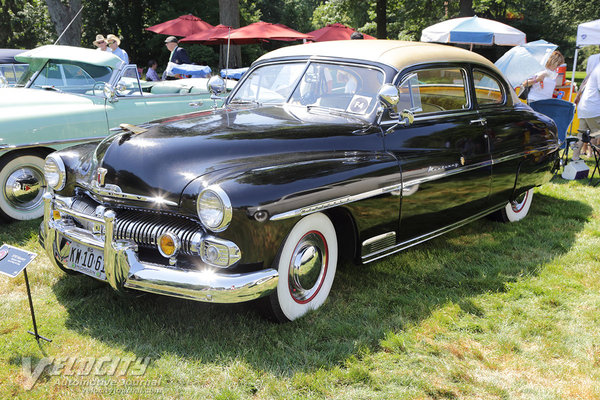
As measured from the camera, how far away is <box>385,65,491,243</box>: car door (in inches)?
151

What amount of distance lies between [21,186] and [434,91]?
3934 mm

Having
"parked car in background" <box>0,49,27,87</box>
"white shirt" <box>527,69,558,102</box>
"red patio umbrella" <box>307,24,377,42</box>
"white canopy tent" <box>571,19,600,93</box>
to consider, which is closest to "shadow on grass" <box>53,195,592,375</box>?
"parked car in background" <box>0,49,27,87</box>

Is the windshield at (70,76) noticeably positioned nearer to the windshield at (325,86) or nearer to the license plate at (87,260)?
the windshield at (325,86)

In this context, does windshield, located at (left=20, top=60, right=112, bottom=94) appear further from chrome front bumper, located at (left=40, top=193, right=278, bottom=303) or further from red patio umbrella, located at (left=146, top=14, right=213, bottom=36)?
red patio umbrella, located at (left=146, top=14, right=213, bottom=36)

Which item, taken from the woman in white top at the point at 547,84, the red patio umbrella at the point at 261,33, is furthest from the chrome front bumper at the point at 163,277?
the red patio umbrella at the point at 261,33

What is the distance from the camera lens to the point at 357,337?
3.15m

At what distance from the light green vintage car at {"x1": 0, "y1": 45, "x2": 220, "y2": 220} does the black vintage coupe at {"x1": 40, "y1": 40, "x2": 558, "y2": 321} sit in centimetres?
161

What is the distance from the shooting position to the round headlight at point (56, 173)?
355 cm

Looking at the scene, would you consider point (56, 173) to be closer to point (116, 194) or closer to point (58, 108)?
point (116, 194)

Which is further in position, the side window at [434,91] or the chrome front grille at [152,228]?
the side window at [434,91]

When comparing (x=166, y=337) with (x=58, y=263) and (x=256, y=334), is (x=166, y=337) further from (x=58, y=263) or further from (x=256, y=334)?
(x=58, y=263)

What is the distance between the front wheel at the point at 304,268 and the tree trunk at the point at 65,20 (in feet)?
44.4

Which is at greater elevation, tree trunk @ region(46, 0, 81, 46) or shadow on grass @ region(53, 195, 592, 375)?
tree trunk @ region(46, 0, 81, 46)

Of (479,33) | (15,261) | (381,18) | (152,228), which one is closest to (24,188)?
(15,261)
